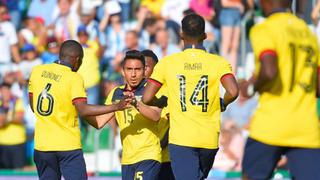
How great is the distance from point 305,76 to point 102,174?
349 inches

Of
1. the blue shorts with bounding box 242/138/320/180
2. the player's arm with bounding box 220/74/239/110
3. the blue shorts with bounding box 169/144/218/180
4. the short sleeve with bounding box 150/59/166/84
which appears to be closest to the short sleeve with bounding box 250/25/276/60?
the blue shorts with bounding box 242/138/320/180

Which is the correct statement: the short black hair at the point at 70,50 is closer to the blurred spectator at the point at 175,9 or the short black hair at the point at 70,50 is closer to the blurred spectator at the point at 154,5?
the blurred spectator at the point at 175,9

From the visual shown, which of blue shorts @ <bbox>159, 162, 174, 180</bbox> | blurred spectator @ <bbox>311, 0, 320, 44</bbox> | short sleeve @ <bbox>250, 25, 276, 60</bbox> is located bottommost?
blue shorts @ <bbox>159, 162, 174, 180</bbox>

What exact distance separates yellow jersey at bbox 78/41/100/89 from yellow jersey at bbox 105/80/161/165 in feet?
21.7

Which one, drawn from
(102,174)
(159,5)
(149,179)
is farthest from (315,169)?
(159,5)

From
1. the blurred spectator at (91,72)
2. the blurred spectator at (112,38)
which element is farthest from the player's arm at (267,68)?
the blurred spectator at (112,38)

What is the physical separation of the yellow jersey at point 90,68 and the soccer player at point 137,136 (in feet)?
21.7

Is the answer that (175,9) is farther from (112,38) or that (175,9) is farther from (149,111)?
(149,111)

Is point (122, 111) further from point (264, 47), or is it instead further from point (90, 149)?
point (90, 149)

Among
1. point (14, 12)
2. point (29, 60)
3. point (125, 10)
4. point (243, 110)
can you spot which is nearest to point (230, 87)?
point (243, 110)

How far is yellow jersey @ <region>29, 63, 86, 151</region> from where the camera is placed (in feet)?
32.1

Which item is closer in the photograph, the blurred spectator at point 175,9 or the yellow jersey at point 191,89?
the yellow jersey at point 191,89

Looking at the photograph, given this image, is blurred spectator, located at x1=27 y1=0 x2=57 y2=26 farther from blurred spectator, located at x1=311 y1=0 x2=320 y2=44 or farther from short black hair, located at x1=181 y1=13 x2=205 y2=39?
short black hair, located at x1=181 y1=13 x2=205 y2=39

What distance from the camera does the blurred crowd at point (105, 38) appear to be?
1652 centimetres
